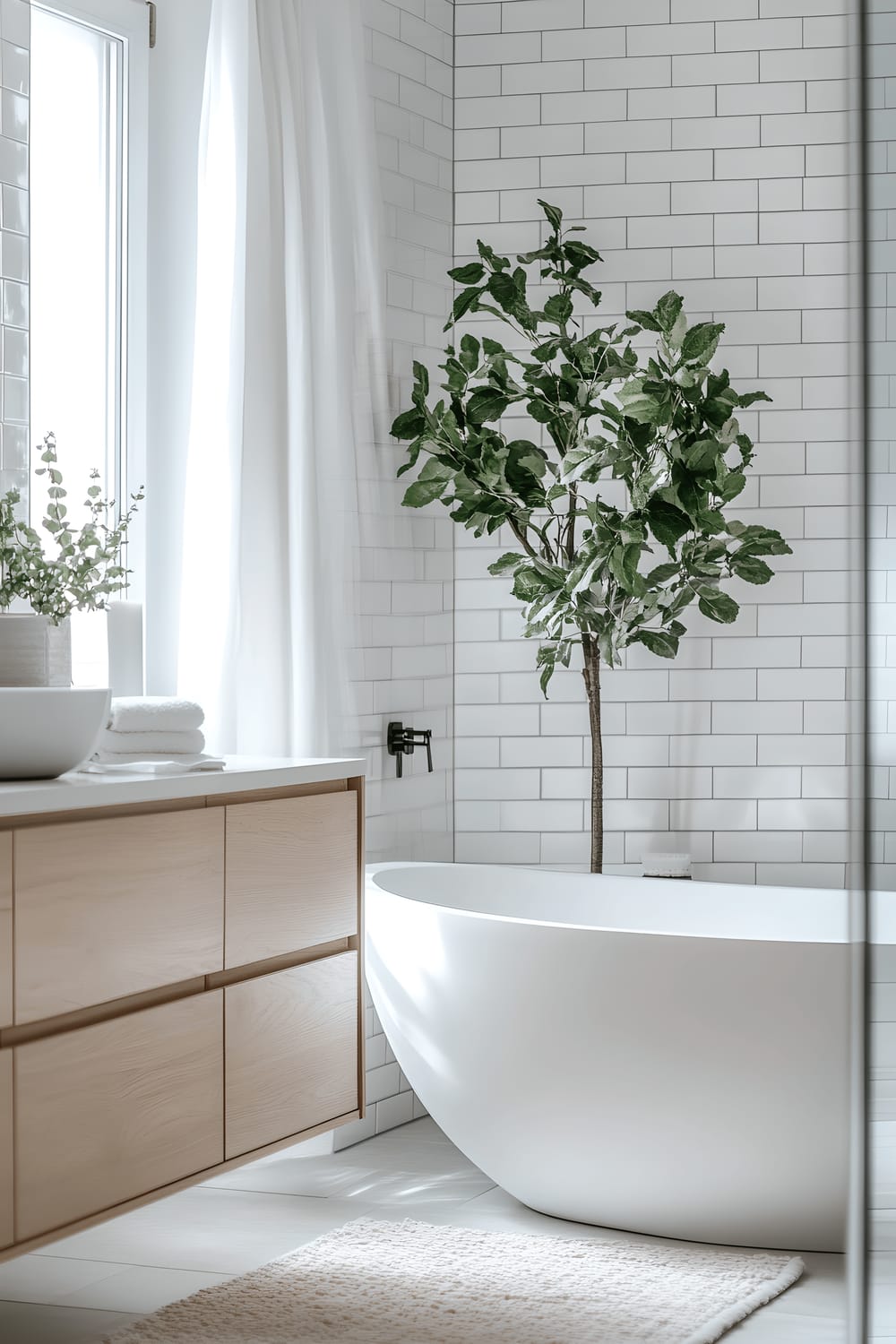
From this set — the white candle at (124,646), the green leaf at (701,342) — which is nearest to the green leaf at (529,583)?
the green leaf at (701,342)

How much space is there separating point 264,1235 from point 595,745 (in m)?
1.52

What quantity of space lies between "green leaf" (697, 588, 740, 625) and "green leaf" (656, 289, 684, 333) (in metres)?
0.67

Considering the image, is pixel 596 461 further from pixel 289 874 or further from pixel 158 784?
pixel 158 784

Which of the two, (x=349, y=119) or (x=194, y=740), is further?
(x=349, y=119)

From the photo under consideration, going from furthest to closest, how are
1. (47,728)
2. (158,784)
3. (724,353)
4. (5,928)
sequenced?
(724,353), (158,784), (47,728), (5,928)

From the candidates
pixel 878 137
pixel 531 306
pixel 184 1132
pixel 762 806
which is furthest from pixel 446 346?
pixel 878 137

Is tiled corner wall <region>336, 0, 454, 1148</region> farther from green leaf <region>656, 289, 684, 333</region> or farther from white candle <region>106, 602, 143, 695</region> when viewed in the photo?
white candle <region>106, 602, 143, 695</region>

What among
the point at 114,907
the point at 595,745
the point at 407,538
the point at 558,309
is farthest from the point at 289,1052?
the point at 558,309

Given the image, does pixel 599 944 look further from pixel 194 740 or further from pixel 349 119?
pixel 349 119

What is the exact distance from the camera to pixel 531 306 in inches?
173

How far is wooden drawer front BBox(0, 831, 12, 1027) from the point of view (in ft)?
6.88

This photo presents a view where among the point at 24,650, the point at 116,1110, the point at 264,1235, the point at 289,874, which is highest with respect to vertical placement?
the point at 24,650

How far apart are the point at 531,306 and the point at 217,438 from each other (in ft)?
4.45

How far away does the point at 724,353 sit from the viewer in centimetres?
431
